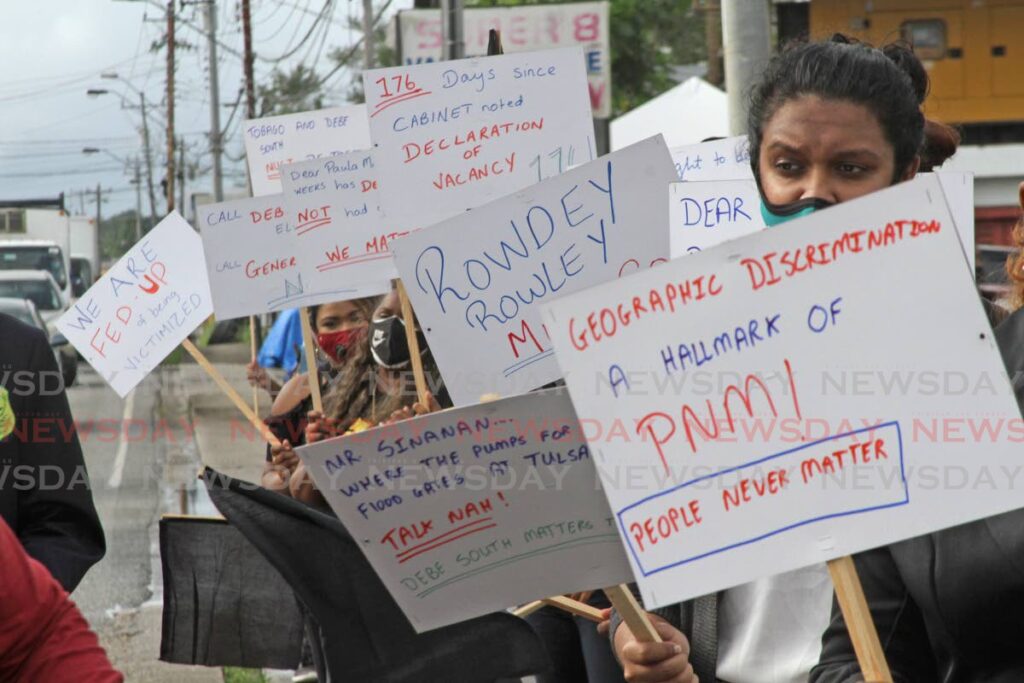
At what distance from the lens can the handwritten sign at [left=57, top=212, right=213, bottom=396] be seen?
5844mm

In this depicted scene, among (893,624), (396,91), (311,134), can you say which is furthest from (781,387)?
(311,134)

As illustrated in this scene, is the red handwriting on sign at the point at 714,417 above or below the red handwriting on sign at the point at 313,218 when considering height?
below

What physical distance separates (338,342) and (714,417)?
13.5 ft

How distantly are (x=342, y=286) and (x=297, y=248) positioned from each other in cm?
20

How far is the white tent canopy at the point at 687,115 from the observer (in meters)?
12.9

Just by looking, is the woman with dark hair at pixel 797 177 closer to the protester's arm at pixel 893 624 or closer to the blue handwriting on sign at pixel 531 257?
the protester's arm at pixel 893 624

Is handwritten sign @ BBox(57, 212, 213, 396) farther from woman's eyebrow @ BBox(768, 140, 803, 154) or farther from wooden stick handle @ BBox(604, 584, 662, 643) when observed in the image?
woman's eyebrow @ BBox(768, 140, 803, 154)

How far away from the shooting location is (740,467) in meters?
2.12

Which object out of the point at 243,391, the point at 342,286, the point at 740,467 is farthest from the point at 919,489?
the point at 243,391

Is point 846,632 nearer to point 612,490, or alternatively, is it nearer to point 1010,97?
point 612,490

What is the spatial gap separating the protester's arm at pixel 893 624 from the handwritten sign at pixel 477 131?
227 centimetres

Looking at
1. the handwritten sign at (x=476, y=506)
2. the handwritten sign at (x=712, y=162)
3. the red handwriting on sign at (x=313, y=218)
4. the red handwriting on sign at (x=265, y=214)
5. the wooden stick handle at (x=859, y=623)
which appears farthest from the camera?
the red handwriting on sign at (x=265, y=214)

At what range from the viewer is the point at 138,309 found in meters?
5.87

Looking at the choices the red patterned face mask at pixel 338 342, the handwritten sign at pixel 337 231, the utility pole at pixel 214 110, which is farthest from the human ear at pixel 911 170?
the utility pole at pixel 214 110
